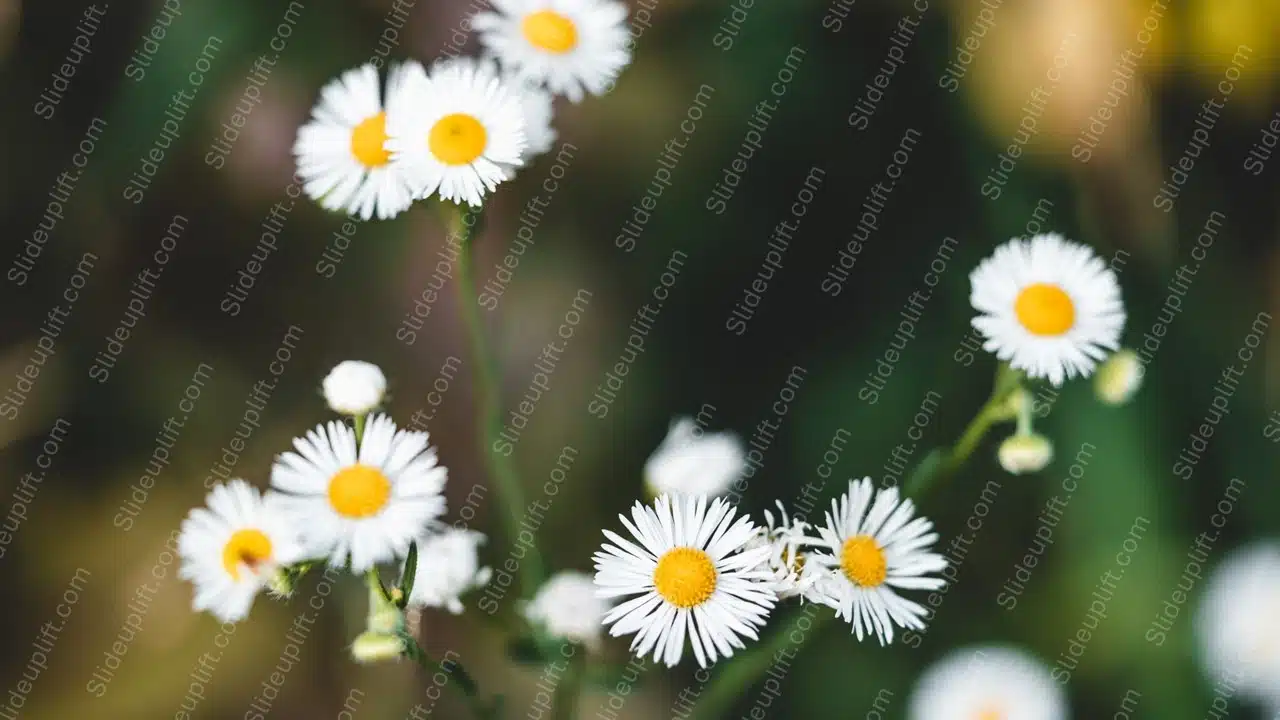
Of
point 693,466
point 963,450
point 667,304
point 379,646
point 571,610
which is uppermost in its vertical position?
point 667,304

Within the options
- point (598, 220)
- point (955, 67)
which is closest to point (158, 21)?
point (598, 220)

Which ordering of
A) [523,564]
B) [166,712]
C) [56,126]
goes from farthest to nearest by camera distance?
[56,126] → [166,712] → [523,564]

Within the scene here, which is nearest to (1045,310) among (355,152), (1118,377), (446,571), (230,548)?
(1118,377)

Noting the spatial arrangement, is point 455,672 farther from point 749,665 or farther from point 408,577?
point 749,665

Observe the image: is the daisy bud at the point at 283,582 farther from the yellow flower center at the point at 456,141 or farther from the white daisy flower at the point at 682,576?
the yellow flower center at the point at 456,141

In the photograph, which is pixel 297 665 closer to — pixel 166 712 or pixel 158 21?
pixel 166 712

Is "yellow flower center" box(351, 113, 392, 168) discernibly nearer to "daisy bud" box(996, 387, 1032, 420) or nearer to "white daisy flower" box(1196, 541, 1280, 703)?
"daisy bud" box(996, 387, 1032, 420)
